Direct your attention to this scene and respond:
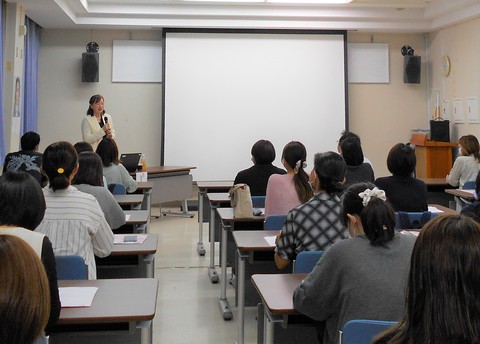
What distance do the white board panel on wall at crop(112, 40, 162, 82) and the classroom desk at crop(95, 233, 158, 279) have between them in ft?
19.4

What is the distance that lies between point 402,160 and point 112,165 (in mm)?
2713

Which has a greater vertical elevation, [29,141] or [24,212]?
[29,141]

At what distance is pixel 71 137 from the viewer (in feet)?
28.7

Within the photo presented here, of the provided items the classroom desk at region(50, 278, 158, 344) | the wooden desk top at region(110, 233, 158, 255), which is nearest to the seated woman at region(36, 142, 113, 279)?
the wooden desk top at region(110, 233, 158, 255)

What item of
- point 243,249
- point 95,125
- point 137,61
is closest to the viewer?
point 243,249

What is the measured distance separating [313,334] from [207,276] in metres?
2.63

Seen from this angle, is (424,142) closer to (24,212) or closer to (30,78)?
(30,78)

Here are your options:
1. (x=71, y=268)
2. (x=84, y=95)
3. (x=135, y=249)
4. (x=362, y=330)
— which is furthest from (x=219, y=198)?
(x=84, y=95)

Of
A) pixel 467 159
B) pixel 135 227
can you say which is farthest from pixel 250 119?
pixel 135 227

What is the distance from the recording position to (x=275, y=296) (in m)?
2.23

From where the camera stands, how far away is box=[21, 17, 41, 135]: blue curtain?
7504mm

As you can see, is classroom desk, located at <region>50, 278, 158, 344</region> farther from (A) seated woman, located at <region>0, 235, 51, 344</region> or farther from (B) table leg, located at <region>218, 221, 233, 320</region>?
(B) table leg, located at <region>218, 221, 233, 320</region>

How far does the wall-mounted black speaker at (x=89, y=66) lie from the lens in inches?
331

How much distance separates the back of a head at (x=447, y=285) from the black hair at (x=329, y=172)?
1.80 m
